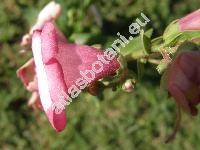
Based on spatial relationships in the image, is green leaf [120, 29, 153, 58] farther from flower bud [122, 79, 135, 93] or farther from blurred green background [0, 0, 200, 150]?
blurred green background [0, 0, 200, 150]

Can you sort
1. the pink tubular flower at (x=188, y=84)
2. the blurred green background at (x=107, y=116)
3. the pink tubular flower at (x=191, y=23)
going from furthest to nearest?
the blurred green background at (x=107, y=116), the pink tubular flower at (x=191, y=23), the pink tubular flower at (x=188, y=84)

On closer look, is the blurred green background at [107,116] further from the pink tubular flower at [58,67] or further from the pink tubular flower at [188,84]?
the pink tubular flower at [188,84]

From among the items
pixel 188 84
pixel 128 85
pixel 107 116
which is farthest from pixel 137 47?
pixel 107 116

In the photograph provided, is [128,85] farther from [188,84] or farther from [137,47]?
[188,84]

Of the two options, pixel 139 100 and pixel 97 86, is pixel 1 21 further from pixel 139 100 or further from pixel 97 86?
pixel 97 86

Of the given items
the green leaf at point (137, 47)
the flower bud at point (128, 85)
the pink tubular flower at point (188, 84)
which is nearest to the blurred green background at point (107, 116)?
the green leaf at point (137, 47)

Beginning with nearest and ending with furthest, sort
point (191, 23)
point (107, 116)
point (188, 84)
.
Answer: point (188, 84)
point (191, 23)
point (107, 116)

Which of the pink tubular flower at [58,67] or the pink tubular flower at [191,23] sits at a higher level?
the pink tubular flower at [58,67]
